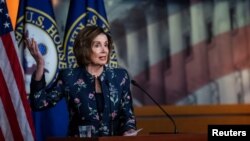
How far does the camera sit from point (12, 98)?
15.3ft

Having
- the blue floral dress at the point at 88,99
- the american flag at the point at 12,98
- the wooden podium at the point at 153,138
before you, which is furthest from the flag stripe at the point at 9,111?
the wooden podium at the point at 153,138

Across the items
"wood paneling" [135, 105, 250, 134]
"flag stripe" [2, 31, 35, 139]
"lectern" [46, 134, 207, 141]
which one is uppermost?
"flag stripe" [2, 31, 35, 139]

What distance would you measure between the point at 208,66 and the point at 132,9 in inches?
31.5

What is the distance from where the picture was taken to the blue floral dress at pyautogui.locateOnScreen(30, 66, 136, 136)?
13.0 feet

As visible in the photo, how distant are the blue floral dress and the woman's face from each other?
0.30 feet

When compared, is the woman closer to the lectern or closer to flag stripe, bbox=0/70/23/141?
the lectern

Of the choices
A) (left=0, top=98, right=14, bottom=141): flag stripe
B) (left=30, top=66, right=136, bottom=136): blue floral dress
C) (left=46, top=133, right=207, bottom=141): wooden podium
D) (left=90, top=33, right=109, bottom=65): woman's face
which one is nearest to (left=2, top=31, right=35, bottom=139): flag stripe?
(left=0, top=98, right=14, bottom=141): flag stripe

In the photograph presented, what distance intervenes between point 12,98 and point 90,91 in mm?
863

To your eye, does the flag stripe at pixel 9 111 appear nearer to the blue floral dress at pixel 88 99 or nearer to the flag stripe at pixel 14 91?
the flag stripe at pixel 14 91

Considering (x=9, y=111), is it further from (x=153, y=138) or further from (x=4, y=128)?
(x=153, y=138)

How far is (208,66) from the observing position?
5.65m

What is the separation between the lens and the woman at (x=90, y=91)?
157 inches

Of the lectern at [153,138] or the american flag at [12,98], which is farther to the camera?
the american flag at [12,98]

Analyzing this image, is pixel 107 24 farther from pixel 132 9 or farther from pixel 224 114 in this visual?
pixel 224 114
